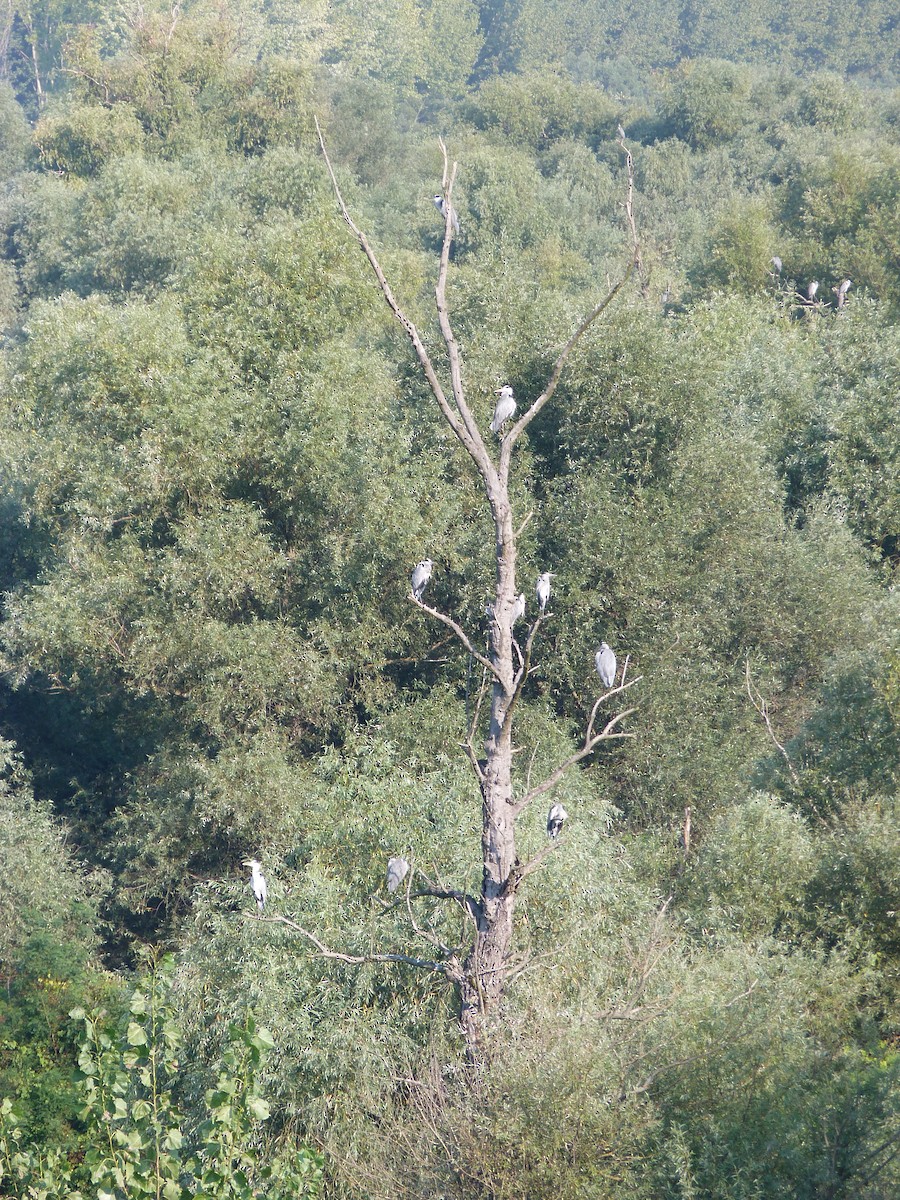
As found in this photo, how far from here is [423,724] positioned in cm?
1839

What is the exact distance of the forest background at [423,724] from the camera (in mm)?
8633

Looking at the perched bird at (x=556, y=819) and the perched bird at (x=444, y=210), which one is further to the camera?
the perched bird at (x=556, y=819)

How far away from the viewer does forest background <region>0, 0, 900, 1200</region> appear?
8.63 m

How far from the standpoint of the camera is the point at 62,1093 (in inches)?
586

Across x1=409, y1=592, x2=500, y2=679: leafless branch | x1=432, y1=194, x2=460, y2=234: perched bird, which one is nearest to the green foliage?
x1=409, y1=592, x2=500, y2=679: leafless branch

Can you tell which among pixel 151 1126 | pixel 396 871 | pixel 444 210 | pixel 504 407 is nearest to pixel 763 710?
pixel 504 407

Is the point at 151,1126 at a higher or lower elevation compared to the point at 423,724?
higher

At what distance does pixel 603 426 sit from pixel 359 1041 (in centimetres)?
1190

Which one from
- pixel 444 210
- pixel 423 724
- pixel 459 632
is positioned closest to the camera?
pixel 459 632

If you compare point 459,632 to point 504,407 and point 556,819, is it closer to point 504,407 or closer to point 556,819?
point 556,819

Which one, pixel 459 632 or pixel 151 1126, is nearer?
pixel 151 1126

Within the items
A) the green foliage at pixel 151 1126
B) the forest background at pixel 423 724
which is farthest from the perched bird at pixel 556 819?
the green foliage at pixel 151 1126

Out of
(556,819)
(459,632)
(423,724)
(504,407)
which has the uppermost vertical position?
(459,632)

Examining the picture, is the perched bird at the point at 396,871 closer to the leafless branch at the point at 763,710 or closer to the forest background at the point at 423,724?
the forest background at the point at 423,724
